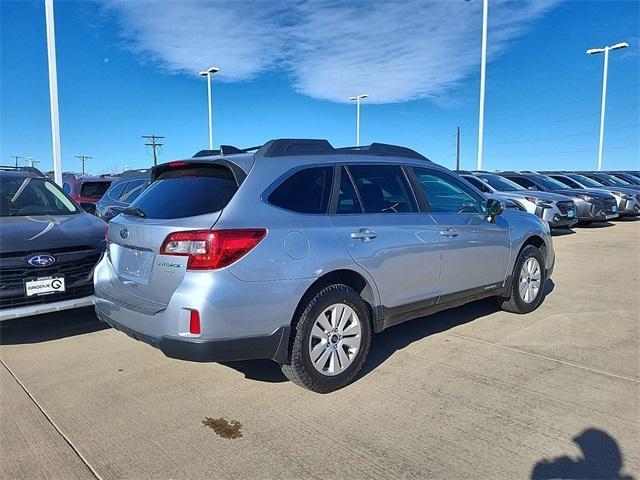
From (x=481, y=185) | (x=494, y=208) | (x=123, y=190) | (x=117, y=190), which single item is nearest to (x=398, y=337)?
(x=494, y=208)

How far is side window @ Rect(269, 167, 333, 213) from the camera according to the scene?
3.37 metres

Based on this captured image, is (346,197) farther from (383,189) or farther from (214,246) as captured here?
(214,246)

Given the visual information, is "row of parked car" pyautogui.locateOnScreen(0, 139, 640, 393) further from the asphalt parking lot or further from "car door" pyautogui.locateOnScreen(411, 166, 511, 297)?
the asphalt parking lot

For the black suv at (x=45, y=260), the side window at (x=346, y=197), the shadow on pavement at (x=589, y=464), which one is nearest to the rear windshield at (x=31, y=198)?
the black suv at (x=45, y=260)

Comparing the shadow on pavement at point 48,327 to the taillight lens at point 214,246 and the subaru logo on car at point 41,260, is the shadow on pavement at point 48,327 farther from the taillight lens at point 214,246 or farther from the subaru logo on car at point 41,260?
the taillight lens at point 214,246

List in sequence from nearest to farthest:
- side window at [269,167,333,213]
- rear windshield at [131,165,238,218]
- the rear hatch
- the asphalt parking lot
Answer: the asphalt parking lot, the rear hatch, rear windshield at [131,165,238,218], side window at [269,167,333,213]

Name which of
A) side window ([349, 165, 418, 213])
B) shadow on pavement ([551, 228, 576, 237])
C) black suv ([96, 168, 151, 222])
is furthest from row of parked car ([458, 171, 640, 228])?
side window ([349, 165, 418, 213])

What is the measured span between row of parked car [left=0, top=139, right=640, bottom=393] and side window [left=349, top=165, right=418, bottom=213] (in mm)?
12

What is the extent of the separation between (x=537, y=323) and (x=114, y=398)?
4.08 meters

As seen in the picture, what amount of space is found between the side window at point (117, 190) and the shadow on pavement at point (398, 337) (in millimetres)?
6247

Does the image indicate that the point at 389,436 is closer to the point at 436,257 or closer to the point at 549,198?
the point at 436,257

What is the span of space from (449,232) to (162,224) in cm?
248


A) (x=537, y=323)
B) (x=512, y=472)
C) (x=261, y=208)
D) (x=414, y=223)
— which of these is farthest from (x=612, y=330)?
(x=261, y=208)

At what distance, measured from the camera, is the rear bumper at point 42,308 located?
433 centimetres
